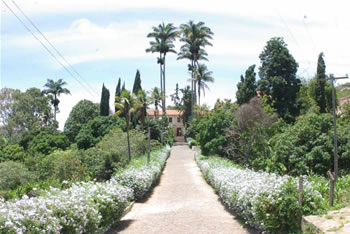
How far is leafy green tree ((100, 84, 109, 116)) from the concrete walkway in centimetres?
3575

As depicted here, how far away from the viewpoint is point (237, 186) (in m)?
10.4

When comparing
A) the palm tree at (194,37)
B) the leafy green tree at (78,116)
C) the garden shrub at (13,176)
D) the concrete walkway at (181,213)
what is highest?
the palm tree at (194,37)

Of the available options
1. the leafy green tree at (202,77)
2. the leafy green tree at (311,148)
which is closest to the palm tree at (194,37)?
the leafy green tree at (202,77)

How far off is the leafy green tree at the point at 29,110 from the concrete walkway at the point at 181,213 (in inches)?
1464

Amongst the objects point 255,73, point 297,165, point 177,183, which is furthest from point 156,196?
point 255,73

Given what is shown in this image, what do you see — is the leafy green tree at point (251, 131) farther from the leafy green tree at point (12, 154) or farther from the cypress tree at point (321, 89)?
the leafy green tree at point (12, 154)

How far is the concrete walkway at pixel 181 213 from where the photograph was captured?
950 cm

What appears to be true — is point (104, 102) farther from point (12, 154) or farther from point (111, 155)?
point (111, 155)

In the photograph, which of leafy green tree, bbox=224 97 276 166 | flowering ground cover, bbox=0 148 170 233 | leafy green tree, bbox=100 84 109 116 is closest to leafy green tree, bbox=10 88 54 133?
leafy green tree, bbox=100 84 109 116

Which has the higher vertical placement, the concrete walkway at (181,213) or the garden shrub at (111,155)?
the garden shrub at (111,155)

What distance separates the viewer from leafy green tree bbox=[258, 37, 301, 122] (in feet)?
121

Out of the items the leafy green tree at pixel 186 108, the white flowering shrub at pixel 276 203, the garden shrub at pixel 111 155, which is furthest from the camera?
the leafy green tree at pixel 186 108

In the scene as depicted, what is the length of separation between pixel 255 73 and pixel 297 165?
23.4 m

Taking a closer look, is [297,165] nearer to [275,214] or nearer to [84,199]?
[275,214]
